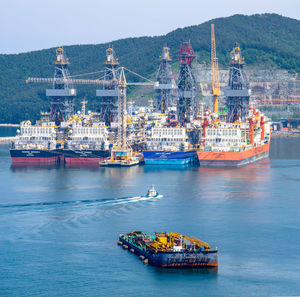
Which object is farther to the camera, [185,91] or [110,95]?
[110,95]

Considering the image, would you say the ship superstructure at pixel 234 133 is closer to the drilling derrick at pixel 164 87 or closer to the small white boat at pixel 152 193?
the drilling derrick at pixel 164 87

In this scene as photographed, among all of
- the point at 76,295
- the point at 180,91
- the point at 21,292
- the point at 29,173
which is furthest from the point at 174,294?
the point at 180,91

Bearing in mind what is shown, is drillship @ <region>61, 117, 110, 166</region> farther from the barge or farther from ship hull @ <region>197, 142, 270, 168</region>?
the barge

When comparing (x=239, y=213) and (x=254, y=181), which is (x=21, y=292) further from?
(x=254, y=181)

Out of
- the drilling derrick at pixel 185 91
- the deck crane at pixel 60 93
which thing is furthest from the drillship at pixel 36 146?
the drilling derrick at pixel 185 91

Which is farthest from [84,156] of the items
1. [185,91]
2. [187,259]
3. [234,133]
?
[187,259]

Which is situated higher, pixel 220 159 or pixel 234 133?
pixel 234 133

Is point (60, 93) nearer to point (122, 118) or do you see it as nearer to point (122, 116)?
point (122, 116)
